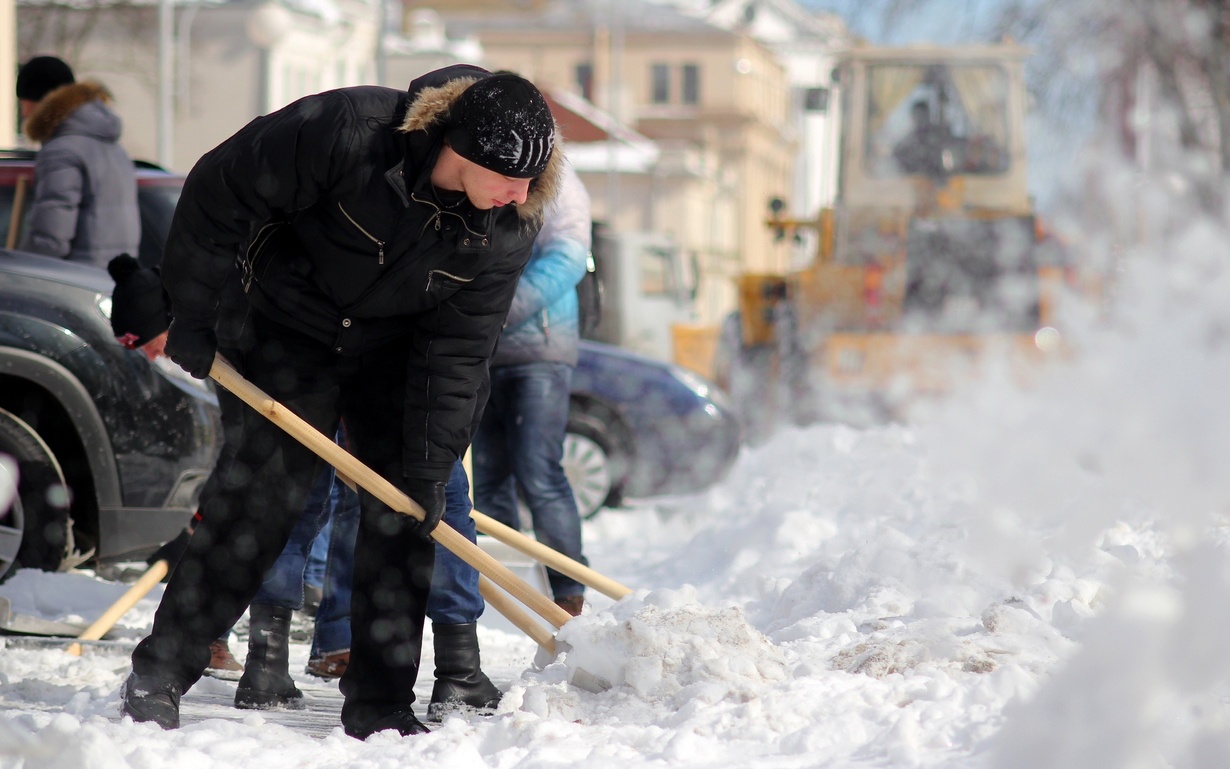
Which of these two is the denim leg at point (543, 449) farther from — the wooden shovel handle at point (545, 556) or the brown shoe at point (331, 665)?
the brown shoe at point (331, 665)

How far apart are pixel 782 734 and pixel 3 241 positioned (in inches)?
157

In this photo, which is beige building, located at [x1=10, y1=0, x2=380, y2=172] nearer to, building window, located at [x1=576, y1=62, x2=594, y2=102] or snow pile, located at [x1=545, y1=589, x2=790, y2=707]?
snow pile, located at [x1=545, y1=589, x2=790, y2=707]

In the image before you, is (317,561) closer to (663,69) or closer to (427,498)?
(427,498)

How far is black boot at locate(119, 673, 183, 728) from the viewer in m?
3.42

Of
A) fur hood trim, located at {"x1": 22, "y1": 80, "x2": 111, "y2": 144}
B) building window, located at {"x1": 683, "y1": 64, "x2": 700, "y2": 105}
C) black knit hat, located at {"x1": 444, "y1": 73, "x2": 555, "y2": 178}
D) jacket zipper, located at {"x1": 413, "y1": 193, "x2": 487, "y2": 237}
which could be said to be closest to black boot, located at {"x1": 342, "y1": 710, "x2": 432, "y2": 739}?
jacket zipper, located at {"x1": 413, "y1": 193, "x2": 487, "y2": 237}

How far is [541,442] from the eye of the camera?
5.21m

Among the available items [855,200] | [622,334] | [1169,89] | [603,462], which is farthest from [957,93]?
[1169,89]

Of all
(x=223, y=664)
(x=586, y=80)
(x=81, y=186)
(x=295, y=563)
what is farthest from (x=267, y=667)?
(x=586, y=80)

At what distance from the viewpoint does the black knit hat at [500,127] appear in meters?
3.18

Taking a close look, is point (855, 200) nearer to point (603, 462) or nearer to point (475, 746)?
point (603, 462)

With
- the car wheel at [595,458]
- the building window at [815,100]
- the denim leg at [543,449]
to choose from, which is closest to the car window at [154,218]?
the denim leg at [543,449]

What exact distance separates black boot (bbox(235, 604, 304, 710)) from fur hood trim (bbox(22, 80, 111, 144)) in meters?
2.74

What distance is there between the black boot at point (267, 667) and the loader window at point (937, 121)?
358 inches

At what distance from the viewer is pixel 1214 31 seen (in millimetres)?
18812
